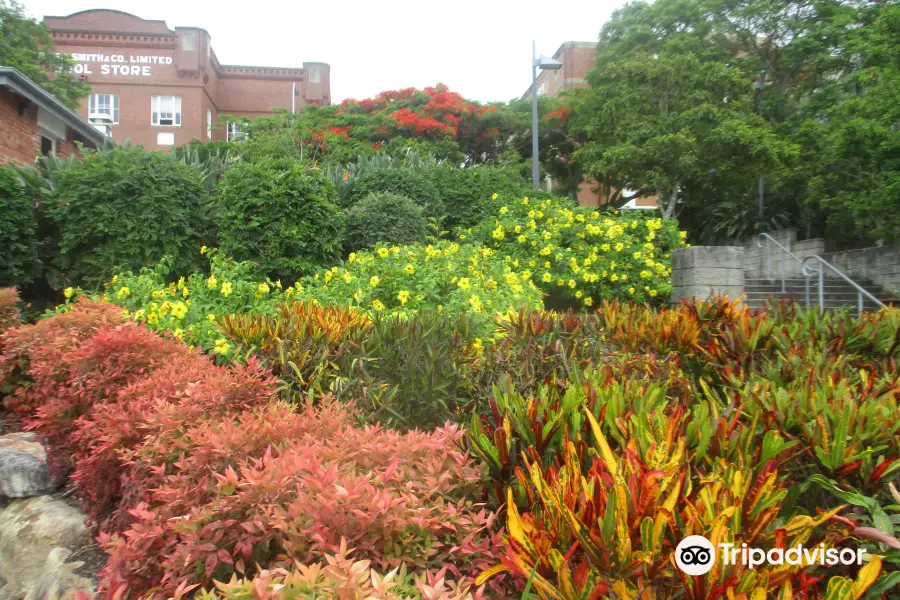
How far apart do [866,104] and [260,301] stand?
12568mm

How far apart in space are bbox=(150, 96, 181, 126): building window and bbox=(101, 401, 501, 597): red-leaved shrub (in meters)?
38.8

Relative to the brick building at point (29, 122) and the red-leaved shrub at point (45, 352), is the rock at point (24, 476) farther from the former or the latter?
the brick building at point (29, 122)

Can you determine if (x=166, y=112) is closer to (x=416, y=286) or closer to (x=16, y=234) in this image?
(x=16, y=234)

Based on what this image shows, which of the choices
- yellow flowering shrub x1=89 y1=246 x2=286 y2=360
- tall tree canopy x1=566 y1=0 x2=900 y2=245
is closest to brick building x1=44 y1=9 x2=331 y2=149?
tall tree canopy x1=566 y1=0 x2=900 y2=245

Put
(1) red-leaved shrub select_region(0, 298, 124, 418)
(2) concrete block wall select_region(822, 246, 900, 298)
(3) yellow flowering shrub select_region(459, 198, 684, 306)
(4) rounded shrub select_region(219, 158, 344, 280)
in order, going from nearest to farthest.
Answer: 1. (1) red-leaved shrub select_region(0, 298, 124, 418)
2. (4) rounded shrub select_region(219, 158, 344, 280)
3. (3) yellow flowering shrub select_region(459, 198, 684, 306)
4. (2) concrete block wall select_region(822, 246, 900, 298)

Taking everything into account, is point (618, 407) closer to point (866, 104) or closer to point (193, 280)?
point (193, 280)

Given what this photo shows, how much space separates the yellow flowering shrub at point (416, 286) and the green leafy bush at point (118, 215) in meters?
2.26

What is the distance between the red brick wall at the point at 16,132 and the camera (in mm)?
12750

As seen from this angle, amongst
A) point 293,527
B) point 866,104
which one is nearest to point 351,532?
point 293,527

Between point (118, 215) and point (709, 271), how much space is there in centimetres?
865

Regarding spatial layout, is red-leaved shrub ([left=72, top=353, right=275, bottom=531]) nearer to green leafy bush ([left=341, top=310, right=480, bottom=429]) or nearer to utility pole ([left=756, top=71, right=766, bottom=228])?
green leafy bush ([left=341, top=310, right=480, bottom=429])

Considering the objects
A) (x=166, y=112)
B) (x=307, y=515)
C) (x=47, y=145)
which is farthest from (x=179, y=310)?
(x=166, y=112)

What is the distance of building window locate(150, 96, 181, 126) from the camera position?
119ft

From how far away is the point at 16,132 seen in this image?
13320 mm
